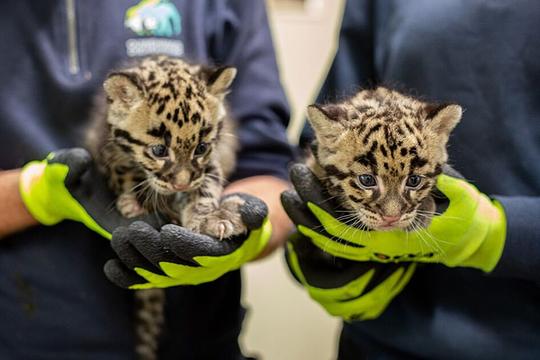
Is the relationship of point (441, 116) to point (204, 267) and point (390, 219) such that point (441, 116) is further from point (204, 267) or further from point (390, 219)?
point (204, 267)

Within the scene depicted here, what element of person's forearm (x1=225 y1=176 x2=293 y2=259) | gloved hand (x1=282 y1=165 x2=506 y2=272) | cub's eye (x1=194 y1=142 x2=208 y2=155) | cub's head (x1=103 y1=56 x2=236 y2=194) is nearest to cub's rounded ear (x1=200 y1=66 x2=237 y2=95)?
cub's head (x1=103 y1=56 x2=236 y2=194)

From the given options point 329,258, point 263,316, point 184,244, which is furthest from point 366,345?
point 263,316

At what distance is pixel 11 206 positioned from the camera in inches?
54.1

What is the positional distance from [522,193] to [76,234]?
1155mm

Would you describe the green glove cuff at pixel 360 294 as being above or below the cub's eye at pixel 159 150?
below

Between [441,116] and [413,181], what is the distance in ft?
0.48

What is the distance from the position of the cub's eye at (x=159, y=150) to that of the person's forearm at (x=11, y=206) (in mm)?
427

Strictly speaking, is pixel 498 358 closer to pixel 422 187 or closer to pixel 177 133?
pixel 422 187

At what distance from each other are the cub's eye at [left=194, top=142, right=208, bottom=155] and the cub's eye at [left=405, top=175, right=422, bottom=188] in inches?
17.2

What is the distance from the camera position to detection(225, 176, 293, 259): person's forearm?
153 centimetres

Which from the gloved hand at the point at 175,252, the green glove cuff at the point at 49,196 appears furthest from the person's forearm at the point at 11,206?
the gloved hand at the point at 175,252

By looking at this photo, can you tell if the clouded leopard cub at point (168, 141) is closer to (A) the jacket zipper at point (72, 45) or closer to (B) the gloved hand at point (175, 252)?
(B) the gloved hand at point (175, 252)

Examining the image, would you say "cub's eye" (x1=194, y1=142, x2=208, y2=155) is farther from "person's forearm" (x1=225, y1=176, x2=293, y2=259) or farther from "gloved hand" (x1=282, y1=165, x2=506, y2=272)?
"person's forearm" (x1=225, y1=176, x2=293, y2=259)

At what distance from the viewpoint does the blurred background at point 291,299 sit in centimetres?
267
